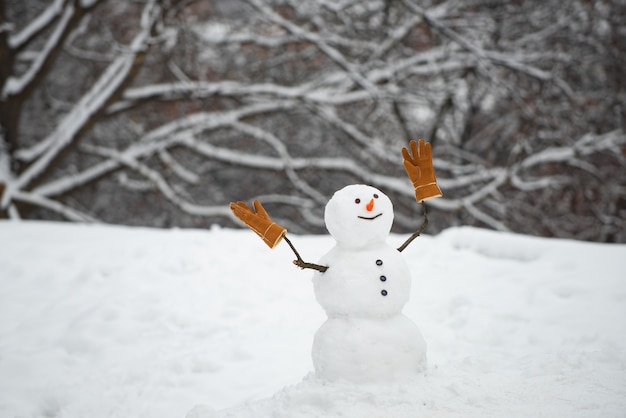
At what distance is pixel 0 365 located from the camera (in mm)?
3090

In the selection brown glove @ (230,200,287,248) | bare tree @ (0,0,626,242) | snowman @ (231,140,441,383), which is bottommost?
snowman @ (231,140,441,383)

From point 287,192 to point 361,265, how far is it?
7.21 meters

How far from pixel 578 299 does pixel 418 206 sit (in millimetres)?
5507

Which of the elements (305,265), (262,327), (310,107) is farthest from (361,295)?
(310,107)

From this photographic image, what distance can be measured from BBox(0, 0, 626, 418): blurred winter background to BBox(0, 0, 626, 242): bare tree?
5 centimetres

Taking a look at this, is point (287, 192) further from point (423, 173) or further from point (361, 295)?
point (361, 295)

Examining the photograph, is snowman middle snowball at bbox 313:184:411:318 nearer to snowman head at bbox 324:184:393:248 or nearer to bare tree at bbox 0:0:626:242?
snowman head at bbox 324:184:393:248

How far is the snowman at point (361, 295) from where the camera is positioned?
221 centimetres

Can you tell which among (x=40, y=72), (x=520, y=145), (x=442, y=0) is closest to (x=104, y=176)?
(x=40, y=72)

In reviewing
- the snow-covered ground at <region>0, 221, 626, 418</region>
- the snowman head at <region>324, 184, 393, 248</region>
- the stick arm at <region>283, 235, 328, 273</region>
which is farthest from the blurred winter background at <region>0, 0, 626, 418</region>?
the snowman head at <region>324, 184, 393, 248</region>

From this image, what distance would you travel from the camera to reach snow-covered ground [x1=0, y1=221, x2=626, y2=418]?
2.23m

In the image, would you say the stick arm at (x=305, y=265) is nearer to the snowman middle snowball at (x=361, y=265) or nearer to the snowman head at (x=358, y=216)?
the snowman middle snowball at (x=361, y=265)

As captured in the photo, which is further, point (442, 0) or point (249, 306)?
point (442, 0)

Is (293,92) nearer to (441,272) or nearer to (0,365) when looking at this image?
(441,272)
